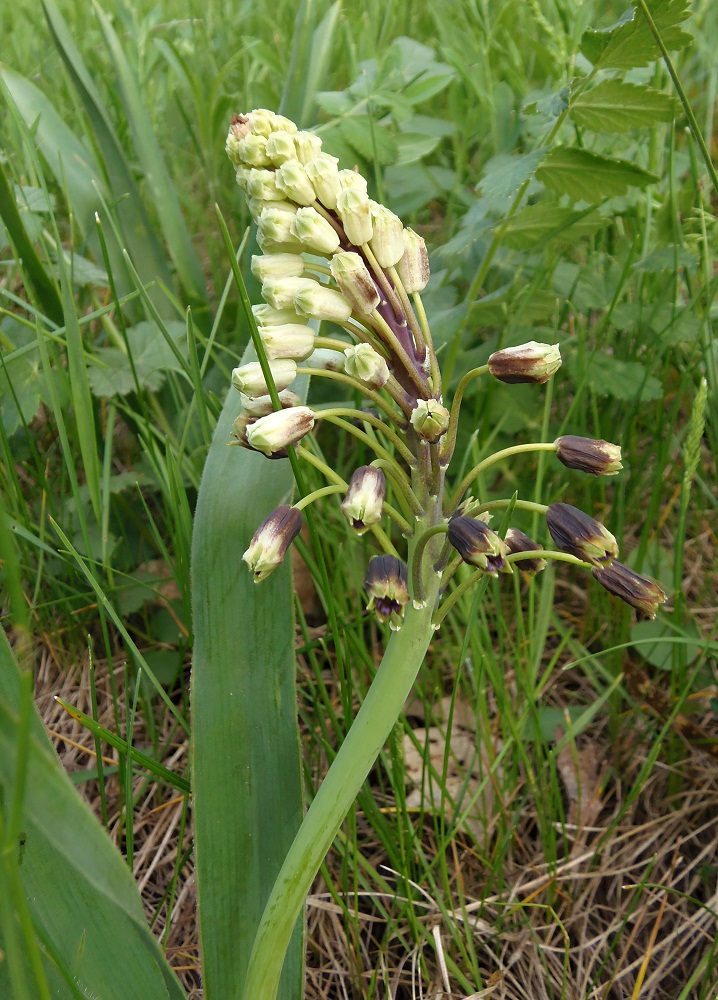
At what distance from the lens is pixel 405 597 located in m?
1.06

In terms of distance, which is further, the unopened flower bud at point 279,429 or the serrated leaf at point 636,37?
the serrated leaf at point 636,37

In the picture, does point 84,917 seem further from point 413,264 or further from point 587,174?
point 587,174

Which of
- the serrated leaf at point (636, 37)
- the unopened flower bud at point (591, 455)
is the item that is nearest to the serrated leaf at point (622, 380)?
the serrated leaf at point (636, 37)

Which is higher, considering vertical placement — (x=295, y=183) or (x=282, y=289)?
(x=295, y=183)

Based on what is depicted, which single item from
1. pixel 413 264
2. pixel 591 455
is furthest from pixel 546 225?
pixel 591 455

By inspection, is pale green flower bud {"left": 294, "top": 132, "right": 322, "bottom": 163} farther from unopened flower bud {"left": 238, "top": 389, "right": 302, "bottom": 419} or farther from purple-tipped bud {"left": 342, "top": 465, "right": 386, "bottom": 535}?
purple-tipped bud {"left": 342, "top": 465, "right": 386, "bottom": 535}

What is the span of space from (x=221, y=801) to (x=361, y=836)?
61 centimetres

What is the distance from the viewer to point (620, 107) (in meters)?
1.57

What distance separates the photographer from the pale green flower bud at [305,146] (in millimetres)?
1132

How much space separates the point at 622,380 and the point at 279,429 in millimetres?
1264

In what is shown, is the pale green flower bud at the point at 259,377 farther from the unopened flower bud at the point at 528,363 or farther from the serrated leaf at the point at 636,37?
the serrated leaf at the point at 636,37

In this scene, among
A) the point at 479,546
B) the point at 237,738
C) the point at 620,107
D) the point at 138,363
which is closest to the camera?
the point at 479,546

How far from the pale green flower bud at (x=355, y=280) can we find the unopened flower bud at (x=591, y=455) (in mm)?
323

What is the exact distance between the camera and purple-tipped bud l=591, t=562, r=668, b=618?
3.59 ft
